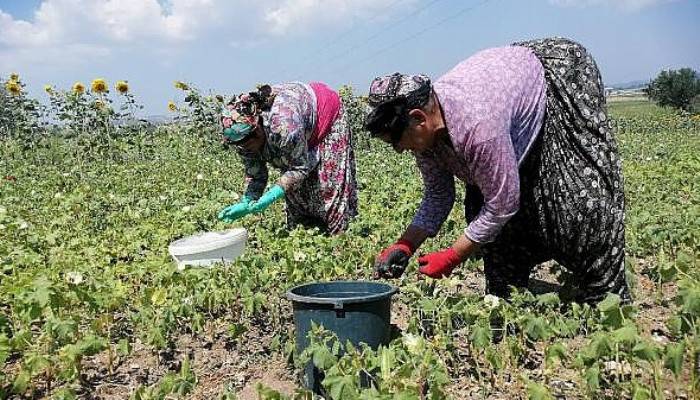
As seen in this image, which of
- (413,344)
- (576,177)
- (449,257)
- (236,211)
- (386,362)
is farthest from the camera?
(236,211)

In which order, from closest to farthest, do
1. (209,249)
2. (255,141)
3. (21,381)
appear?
(21,381) < (209,249) < (255,141)

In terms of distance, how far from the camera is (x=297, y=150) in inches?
146

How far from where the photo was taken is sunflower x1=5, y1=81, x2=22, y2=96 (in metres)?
Result: 9.84

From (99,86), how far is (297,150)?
275 inches

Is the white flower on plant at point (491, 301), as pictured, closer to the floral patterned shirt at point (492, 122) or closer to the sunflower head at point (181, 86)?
the floral patterned shirt at point (492, 122)

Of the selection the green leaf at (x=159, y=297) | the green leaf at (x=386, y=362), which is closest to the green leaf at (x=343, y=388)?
the green leaf at (x=386, y=362)

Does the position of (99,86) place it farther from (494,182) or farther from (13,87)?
(494,182)

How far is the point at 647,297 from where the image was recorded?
3.41 metres

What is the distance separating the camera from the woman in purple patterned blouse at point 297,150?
360 centimetres

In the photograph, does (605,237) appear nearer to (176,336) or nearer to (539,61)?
(539,61)

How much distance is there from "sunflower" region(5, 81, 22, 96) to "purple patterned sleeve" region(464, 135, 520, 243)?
930 centimetres

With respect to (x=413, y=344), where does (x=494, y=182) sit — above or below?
above

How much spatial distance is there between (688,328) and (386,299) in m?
0.96

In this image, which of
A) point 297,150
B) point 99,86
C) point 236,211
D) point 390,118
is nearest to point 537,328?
point 390,118
